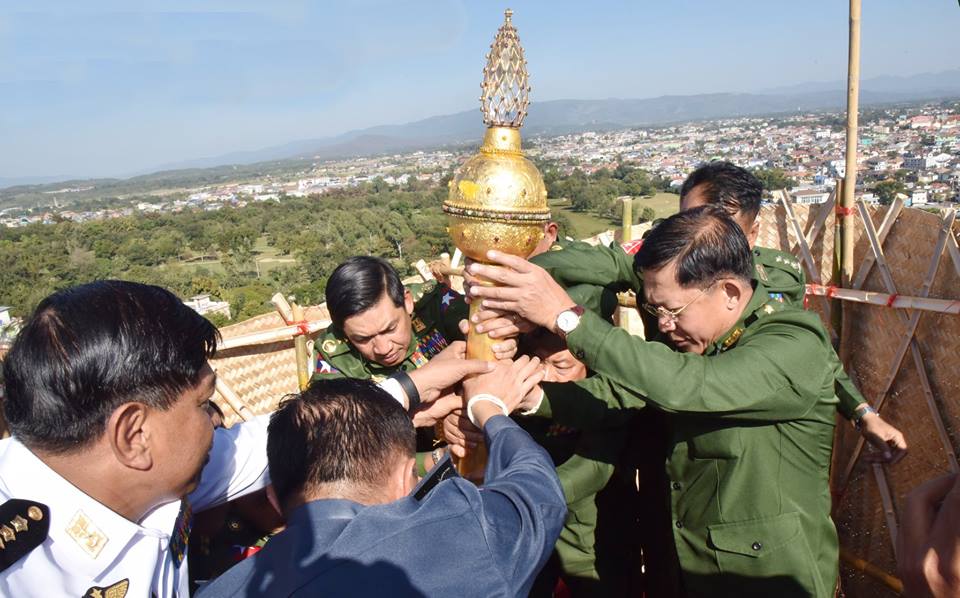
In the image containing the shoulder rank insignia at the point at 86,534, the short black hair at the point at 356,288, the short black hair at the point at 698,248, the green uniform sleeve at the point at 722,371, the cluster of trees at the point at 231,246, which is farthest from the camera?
the cluster of trees at the point at 231,246

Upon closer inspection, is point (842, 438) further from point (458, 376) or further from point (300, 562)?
point (300, 562)

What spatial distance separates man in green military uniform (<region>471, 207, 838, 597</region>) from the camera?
7.07ft

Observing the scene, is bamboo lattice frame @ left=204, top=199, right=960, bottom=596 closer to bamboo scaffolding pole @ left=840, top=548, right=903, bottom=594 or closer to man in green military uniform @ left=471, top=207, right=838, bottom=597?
bamboo scaffolding pole @ left=840, top=548, right=903, bottom=594

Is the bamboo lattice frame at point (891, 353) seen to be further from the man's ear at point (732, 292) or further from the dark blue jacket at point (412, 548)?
the dark blue jacket at point (412, 548)

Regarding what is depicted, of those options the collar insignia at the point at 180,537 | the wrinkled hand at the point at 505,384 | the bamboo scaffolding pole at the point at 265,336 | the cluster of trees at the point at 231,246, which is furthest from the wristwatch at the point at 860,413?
the cluster of trees at the point at 231,246

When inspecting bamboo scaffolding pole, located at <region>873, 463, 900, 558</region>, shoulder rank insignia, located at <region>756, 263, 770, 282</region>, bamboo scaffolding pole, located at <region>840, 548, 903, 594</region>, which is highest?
shoulder rank insignia, located at <region>756, 263, 770, 282</region>

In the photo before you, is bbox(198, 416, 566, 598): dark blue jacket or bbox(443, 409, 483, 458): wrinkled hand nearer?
bbox(198, 416, 566, 598): dark blue jacket

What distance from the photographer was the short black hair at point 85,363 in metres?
1.62

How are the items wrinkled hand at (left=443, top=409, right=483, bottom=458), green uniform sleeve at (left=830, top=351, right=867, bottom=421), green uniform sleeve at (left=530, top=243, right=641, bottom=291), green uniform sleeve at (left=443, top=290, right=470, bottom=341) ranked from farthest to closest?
green uniform sleeve at (left=443, top=290, right=470, bottom=341), green uniform sleeve at (left=830, top=351, right=867, bottom=421), green uniform sleeve at (left=530, top=243, right=641, bottom=291), wrinkled hand at (left=443, top=409, right=483, bottom=458)

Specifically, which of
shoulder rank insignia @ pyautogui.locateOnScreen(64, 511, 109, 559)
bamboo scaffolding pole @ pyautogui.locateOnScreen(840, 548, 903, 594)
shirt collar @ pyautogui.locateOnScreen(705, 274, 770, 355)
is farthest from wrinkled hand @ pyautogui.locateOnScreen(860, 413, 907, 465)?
shoulder rank insignia @ pyautogui.locateOnScreen(64, 511, 109, 559)

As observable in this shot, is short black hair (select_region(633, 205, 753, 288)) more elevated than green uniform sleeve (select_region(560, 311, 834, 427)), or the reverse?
short black hair (select_region(633, 205, 753, 288))

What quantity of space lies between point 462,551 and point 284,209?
79.7 meters

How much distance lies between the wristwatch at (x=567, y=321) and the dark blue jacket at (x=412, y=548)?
1.92ft

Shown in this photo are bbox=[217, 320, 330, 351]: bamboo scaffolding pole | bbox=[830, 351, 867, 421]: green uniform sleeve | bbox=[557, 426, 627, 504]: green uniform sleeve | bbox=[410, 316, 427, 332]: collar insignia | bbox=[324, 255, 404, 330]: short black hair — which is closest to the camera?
bbox=[557, 426, 627, 504]: green uniform sleeve
